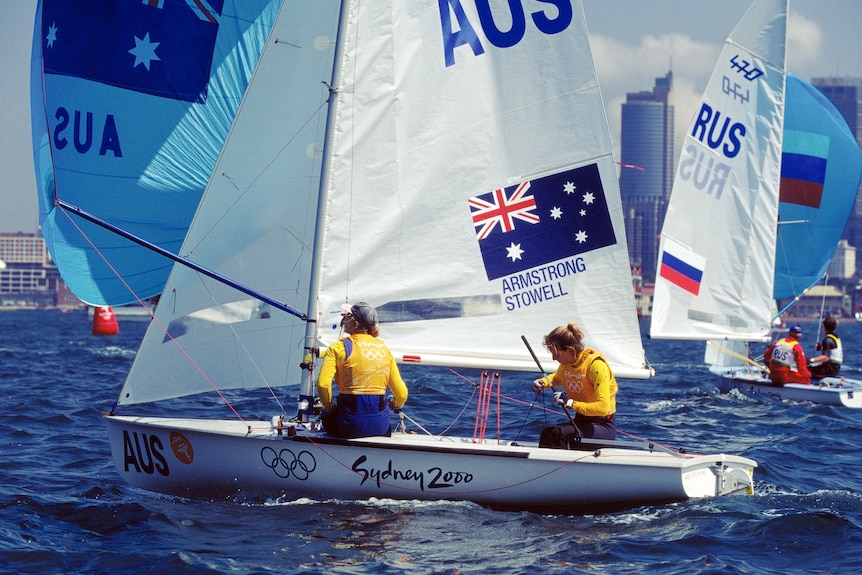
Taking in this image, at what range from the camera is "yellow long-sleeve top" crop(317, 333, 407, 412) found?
7.50m

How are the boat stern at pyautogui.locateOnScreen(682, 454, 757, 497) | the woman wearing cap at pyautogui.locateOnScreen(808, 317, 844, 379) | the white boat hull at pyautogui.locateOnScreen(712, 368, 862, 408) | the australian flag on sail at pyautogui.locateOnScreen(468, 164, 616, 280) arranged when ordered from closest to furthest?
1. the boat stern at pyautogui.locateOnScreen(682, 454, 757, 497)
2. the australian flag on sail at pyautogui.locateOnScreen(468, 164, 616, 280)
3. the white boat hull at pyautogui.locateOnScreen(712, 368, 862, 408)
4. the woman wearing cap at pyautogui.locateOnScreen(808, 317, 844, 379)

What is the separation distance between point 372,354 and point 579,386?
1496 millimetres

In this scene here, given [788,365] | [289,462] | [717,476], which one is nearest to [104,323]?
[788,365]

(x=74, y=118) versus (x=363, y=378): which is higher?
(x=74, y=118)

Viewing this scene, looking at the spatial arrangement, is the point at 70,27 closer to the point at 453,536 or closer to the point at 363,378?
the point at 363,378

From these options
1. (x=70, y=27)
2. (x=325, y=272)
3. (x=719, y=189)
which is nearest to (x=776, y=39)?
(x=719, y=189)

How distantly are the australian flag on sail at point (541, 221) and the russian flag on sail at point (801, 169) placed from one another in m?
14.6

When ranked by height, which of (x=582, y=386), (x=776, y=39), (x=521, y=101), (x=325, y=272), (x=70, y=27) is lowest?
(x=582, y=386)

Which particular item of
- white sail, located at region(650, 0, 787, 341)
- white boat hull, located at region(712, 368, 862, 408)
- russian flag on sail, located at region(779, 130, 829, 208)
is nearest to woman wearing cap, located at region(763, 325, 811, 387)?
white boat hull, located at region(712, 368, 862, 408)

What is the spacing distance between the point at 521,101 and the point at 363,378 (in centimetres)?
237

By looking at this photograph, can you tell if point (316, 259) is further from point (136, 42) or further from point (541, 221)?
point (136, 42)

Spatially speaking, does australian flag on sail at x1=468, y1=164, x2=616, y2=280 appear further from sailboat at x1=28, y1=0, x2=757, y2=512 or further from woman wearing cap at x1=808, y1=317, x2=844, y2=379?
woman wearing cap at x1=808, y1=317, x2=844, y2=379

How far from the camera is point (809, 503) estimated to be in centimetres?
820

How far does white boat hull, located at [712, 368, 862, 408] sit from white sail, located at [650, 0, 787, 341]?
117 cm
